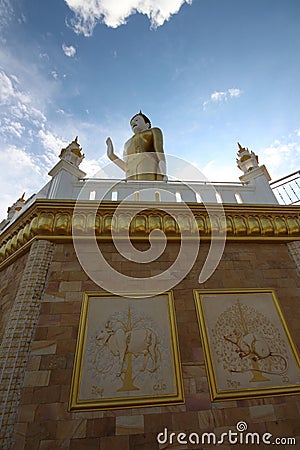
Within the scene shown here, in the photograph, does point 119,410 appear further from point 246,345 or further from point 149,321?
point 246,345

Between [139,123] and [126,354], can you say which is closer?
[126,354]

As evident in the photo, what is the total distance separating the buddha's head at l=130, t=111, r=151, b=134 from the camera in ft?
22.1

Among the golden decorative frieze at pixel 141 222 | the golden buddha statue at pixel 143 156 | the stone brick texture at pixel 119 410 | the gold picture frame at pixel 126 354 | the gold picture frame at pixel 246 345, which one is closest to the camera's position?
the stone brick texture at pixel 119 410

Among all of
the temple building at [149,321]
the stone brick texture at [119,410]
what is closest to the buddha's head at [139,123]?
the temple building at [149,321]

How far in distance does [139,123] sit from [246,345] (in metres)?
6.25

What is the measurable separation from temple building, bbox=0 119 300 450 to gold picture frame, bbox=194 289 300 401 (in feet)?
0.04

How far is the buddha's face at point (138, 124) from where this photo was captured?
673 cm

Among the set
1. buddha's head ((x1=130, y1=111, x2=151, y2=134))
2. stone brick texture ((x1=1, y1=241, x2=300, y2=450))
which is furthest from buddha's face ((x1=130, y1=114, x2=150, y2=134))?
stone brick texture ((x1=1, y1=241, x2=300, y2=450))

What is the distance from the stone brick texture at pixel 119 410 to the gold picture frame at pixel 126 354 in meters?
0.07

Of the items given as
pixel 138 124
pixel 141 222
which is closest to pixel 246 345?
pixel 141 222

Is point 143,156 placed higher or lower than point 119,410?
higher

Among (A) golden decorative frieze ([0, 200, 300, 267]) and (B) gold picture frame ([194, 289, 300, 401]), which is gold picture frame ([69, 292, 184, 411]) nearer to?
(B) gold picture frame ([194, 289, 300, 401])

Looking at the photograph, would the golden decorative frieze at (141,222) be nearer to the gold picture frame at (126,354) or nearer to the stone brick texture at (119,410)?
the stone brick texture at (119,410)

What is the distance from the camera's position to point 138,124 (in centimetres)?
684
